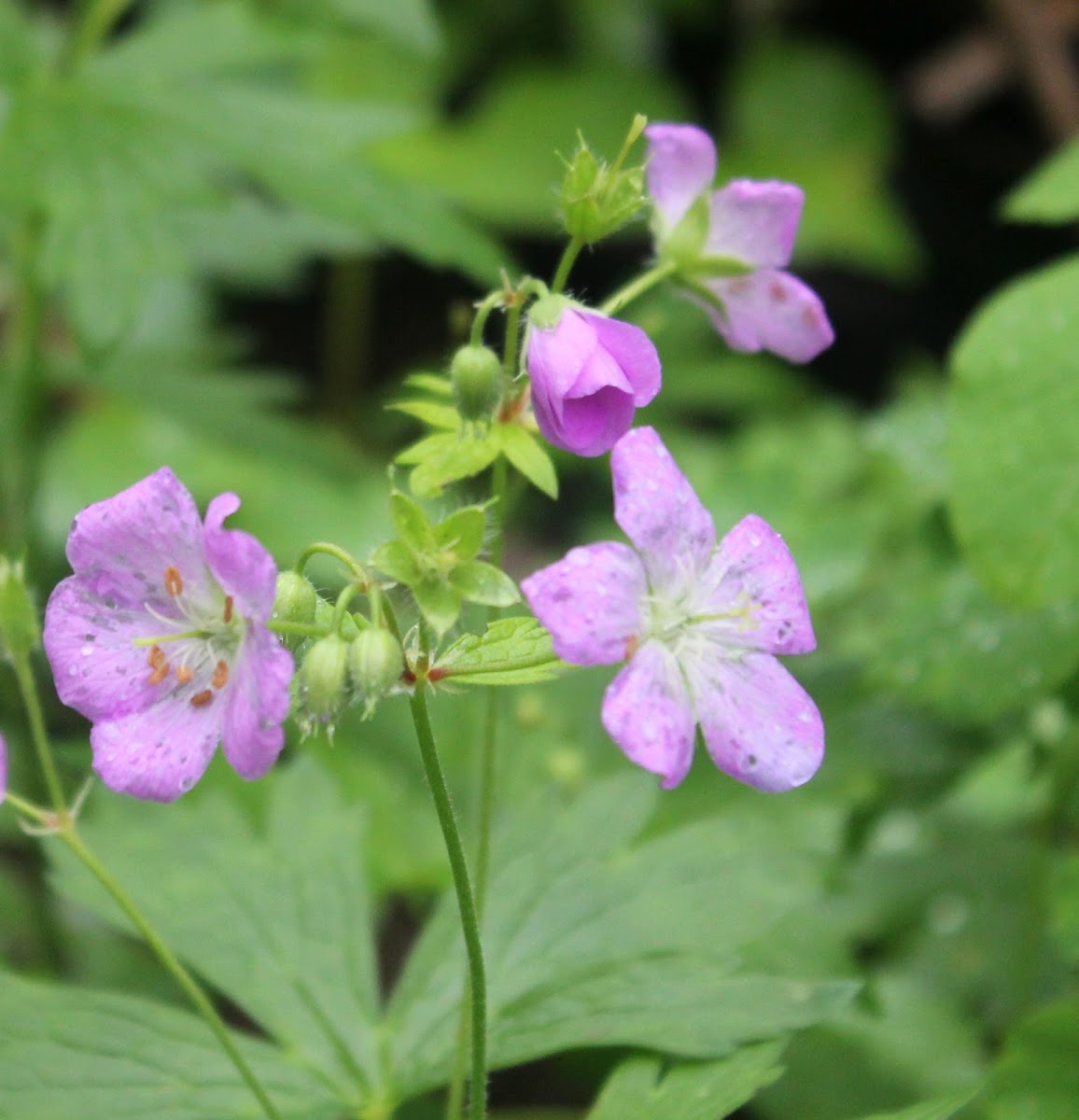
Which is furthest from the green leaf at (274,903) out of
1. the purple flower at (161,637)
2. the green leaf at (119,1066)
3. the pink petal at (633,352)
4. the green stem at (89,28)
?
the green stem at (89,28)

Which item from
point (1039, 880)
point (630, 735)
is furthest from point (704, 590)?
point (1039, 880)

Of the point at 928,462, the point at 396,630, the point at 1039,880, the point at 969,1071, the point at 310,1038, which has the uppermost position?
the point at 396,630

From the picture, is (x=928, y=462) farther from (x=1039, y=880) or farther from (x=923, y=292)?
(x=923, y=292)

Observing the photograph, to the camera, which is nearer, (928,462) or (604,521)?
(928,462)

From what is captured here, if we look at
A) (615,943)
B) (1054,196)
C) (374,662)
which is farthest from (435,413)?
(1054,196)

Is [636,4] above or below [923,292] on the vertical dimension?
above

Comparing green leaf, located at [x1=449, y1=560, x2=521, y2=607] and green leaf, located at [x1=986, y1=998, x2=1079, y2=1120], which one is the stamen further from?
green leaf, located at [x1=986, y1=998, x2=1079, y2=1120]

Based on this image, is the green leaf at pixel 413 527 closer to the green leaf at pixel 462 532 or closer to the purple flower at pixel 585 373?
the green leaf at pixel 462 532
